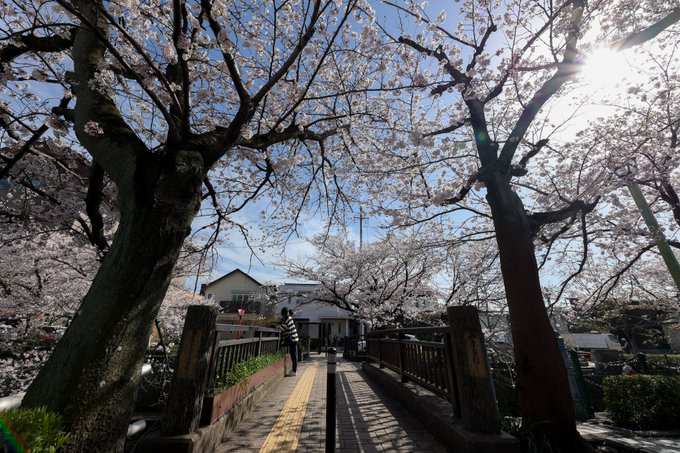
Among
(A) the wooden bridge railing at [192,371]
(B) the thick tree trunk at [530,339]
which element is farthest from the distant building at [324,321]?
(A) the wooden bridge railing at [192,371]

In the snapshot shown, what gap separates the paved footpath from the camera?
3.86 m

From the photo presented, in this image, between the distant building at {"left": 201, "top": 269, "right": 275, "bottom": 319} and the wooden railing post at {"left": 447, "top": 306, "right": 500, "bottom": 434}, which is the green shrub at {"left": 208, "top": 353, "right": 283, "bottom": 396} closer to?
the wooden railing post at {"left": 447, "top": 306, "right": 500, "bottom": 434}

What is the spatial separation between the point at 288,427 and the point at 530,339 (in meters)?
3.84

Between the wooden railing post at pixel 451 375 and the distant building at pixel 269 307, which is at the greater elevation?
the distant building at pixel 269 307

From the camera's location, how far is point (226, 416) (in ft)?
13.2

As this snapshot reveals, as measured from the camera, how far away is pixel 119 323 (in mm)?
2568

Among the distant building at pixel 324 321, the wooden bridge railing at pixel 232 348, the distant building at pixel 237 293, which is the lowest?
the wooden bridge railing at pixel 232 348

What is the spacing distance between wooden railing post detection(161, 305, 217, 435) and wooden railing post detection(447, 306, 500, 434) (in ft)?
9.63

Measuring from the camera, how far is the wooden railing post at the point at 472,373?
323cm

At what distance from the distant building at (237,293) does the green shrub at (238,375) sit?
91.0ft

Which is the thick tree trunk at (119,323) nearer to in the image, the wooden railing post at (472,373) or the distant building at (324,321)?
the wooden railing post at (472,373)

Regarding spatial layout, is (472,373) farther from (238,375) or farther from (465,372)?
(238,375)

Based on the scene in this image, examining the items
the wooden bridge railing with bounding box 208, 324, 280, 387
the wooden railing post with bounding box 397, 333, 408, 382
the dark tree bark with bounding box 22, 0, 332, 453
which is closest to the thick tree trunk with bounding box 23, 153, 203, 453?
the dark tree bark with bounding box 22, 0, 332, 453

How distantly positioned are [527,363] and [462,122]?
4732mm
